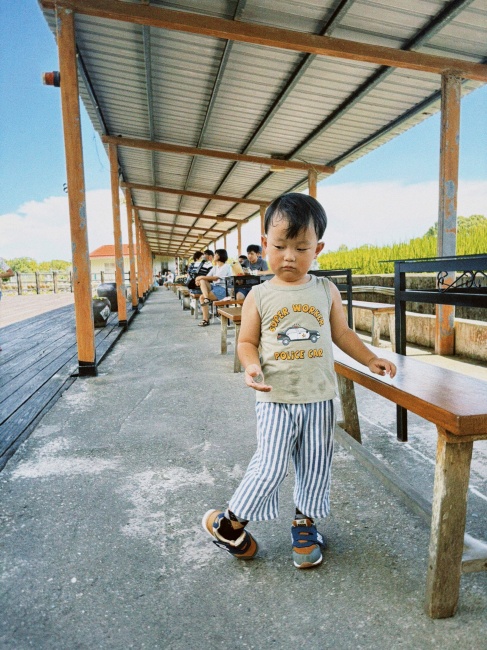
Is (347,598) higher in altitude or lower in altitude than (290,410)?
lower

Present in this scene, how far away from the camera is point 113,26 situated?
5.42 m

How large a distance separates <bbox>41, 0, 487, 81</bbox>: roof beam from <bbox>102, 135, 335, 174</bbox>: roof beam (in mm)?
4897

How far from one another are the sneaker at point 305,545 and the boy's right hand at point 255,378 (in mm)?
576

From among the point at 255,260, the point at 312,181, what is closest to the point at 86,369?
the point at 255,260

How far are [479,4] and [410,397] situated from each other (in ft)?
15.3

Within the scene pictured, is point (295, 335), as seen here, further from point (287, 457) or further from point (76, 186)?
point (76, 186)

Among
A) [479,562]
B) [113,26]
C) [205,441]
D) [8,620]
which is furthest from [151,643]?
[113,26]

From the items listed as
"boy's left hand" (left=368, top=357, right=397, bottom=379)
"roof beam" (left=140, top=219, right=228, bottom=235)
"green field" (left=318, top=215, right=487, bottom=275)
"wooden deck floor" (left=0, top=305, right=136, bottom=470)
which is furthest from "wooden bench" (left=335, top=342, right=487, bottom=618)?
"roof beam" (left=140, top=219, right=228, bottom=235)

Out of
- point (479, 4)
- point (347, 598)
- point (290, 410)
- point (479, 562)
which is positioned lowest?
point (347, 598)

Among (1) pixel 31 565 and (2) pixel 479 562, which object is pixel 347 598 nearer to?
(2) pixel 479 562

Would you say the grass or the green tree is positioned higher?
the green tree

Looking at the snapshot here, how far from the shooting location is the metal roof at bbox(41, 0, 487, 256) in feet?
15.4

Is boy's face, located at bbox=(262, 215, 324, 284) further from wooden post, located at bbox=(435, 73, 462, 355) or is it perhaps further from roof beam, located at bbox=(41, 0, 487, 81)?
wooden post, located at bbox=(435, 73, 462, 355)

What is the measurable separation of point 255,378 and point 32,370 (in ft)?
13.7
